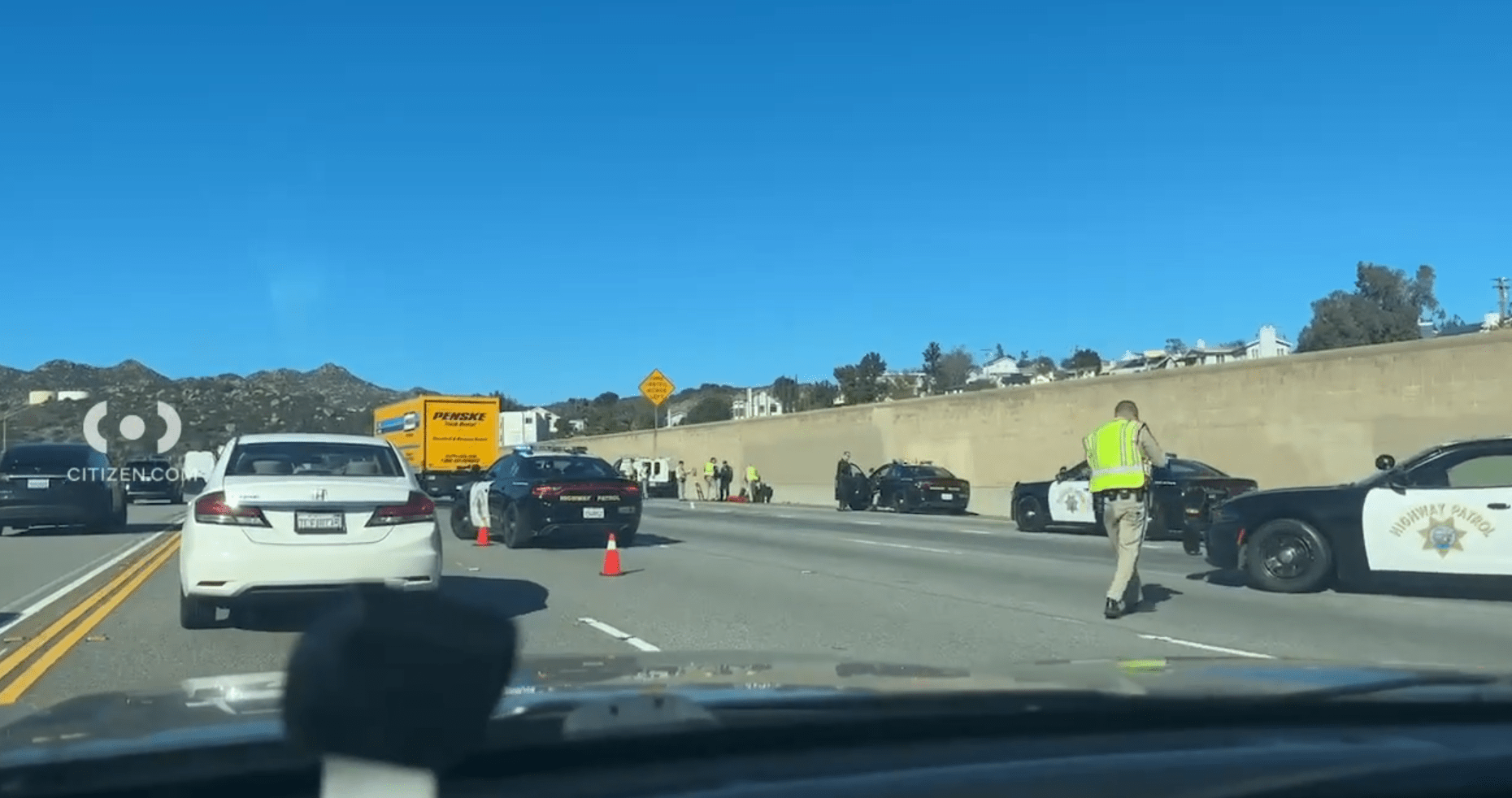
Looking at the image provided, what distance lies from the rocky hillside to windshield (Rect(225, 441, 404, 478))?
29.9 meters

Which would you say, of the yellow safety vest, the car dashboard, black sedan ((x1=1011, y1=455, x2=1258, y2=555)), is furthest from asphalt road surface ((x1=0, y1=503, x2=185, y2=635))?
black sedan ((x1=1011, y1=455, x2=1258, y2=555))

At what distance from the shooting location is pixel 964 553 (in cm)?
2003

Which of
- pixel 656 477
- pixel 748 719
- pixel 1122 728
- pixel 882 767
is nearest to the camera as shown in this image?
pixel 882 767

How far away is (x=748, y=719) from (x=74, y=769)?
4.20ft

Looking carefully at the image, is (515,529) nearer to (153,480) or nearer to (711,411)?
(153,480)

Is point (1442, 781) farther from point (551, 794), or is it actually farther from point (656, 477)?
point (656, 477)

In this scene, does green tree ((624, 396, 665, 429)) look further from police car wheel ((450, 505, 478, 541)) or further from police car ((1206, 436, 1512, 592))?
police car ((1206, 436, 1512, 592))

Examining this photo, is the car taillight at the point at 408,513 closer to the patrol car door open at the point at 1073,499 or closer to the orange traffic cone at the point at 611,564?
the orange traffic cone at the point at 611,564

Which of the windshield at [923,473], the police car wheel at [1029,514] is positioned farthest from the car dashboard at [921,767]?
the windshield at [923,473]

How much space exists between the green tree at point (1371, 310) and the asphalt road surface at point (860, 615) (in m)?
33.4

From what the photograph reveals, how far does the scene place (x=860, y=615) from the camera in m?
12.6

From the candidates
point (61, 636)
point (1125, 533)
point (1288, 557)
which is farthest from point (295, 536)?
point (1288, 557)

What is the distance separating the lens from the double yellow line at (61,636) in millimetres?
9078

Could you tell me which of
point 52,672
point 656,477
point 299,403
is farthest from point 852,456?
point 52,672
